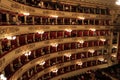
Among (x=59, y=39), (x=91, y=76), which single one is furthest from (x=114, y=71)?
(x=59, y=39)

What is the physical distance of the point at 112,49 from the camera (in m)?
46.8

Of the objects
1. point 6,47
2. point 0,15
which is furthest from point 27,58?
point 0,15

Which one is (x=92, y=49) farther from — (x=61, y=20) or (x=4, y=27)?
(x=4, y=27)

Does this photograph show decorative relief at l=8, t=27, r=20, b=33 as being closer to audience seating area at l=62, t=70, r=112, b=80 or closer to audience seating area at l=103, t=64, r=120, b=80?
audience seating area at l=62, t=70, r=112, b=80

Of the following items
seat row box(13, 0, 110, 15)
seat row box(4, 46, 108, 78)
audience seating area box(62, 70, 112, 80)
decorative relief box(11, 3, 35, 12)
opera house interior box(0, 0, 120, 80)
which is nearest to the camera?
decorative relief box(11, 3, 35, 12)

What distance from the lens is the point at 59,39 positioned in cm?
3456

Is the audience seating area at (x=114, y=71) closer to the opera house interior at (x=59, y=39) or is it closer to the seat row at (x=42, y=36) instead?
the opera house interior at (x=59, y=39)

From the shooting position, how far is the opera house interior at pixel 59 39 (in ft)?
72.1

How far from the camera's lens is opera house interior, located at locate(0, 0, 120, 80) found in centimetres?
2197

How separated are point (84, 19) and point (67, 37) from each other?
616cm

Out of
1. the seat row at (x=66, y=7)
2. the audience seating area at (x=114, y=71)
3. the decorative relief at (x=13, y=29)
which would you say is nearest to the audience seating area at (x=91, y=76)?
the audience seating area at (x=114, y=71)

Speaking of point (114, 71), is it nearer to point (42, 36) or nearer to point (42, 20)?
point (42, 36)

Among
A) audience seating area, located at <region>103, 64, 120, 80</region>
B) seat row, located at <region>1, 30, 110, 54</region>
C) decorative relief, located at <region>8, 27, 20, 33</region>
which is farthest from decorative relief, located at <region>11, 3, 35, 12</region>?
audience seating area, located at <region>103, 64, 120, 80</region>

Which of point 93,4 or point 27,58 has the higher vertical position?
point 93,4
